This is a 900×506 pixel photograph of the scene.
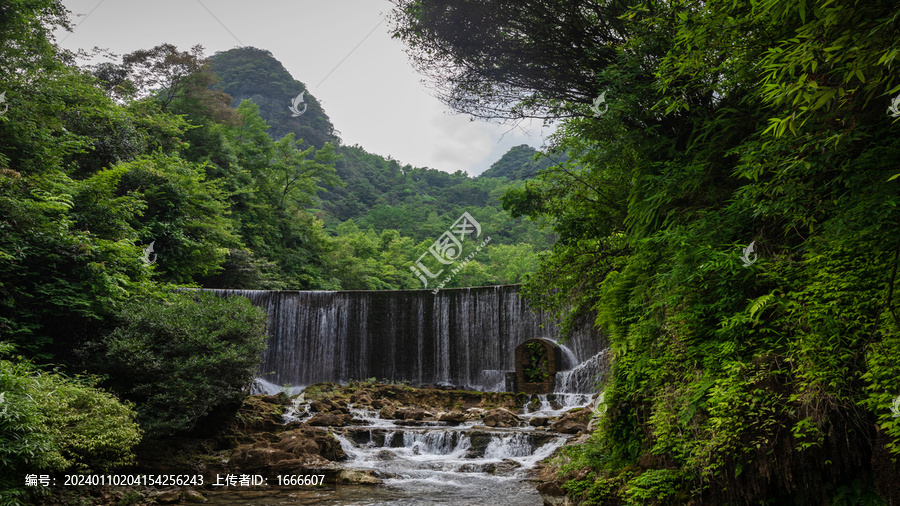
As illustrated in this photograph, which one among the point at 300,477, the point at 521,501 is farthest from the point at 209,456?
the point at 521,501

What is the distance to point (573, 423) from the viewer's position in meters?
11.0

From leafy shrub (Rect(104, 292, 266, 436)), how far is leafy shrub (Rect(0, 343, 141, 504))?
2.92 ft

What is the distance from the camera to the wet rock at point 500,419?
39.5 feet

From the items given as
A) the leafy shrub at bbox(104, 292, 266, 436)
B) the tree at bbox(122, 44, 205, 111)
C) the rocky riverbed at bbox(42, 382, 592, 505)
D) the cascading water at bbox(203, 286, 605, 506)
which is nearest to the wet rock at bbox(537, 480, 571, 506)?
the rocky riverbed at bbox(42, 382, 592, 505)

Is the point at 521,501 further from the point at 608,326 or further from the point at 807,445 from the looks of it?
the point at 807,445

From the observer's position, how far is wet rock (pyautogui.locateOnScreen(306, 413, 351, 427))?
12.0 meters

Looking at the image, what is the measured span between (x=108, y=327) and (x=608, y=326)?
8.51 m

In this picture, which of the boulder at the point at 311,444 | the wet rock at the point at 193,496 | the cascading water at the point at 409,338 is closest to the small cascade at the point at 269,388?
the cascading water at the point at 409,338

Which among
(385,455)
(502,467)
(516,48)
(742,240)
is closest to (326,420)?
(385,455)

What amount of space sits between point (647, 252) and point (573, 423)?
22.5 ft

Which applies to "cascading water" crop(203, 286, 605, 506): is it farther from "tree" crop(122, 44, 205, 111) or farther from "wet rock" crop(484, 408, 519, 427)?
"tree" crop(122, 44, 205, 111)

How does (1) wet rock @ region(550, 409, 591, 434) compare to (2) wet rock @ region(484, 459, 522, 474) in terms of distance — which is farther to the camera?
(1) wet rock @ region(550, 409, 591, 434)

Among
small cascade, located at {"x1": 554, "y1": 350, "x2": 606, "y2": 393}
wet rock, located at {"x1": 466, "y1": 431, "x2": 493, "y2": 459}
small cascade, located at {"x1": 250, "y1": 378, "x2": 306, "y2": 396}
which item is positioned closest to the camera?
wet rock, located at {"x1": 466, "y1": 431, "x2": 493, "y2": 459}

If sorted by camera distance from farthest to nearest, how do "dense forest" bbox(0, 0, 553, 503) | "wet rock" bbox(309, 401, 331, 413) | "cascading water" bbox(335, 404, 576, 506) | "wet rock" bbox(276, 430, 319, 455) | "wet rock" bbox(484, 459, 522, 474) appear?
1. "wet rock" bbox(309, 401, 331, 413)
2. "wet rock" bbox(276, 430, 319, 455)
3. "wet rock" bbox(484, 459, 522, 474)
4. "cascading water" bbox(335, 404, 576, 506)
5. "dense forest" bbox(0, 0, 553, 503)
